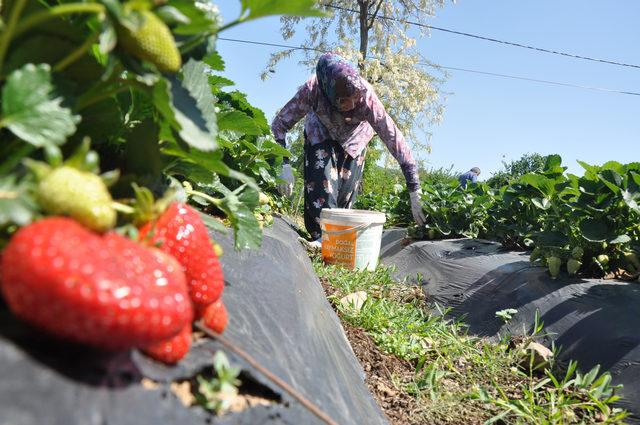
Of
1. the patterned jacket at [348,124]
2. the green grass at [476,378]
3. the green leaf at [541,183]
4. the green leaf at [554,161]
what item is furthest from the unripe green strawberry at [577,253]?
the patterned jacket at [348,124]

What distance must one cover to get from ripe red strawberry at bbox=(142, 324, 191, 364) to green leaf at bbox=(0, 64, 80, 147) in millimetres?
330

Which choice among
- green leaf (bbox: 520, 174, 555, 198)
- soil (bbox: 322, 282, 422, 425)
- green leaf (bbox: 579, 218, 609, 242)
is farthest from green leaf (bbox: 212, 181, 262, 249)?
green leaf (bbox: 520, 174, 555, 198)

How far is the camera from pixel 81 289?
1.97 feet

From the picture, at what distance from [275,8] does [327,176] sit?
13.6 feet

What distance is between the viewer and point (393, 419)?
2.07m

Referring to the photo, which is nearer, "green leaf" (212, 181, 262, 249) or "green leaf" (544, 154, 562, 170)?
"green leaf" (212, 181, 262, 249)

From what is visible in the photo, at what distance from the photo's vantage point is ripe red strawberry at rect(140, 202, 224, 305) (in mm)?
876

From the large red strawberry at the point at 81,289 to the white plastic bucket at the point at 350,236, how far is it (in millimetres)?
3611

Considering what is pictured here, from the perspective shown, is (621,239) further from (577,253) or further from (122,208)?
(122,208)

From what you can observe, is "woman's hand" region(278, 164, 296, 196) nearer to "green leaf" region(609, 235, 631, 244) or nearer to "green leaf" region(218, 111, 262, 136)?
"green leaf" region(609, 235, 631, 244)

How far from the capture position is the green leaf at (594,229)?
10.0 feet

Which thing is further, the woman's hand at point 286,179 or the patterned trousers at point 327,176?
the woman's hand at point 286,179

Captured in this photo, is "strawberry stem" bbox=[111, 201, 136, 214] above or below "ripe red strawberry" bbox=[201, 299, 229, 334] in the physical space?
above

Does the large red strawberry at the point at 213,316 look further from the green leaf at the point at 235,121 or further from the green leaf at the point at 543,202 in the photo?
the green leaf at the point at 543,202
